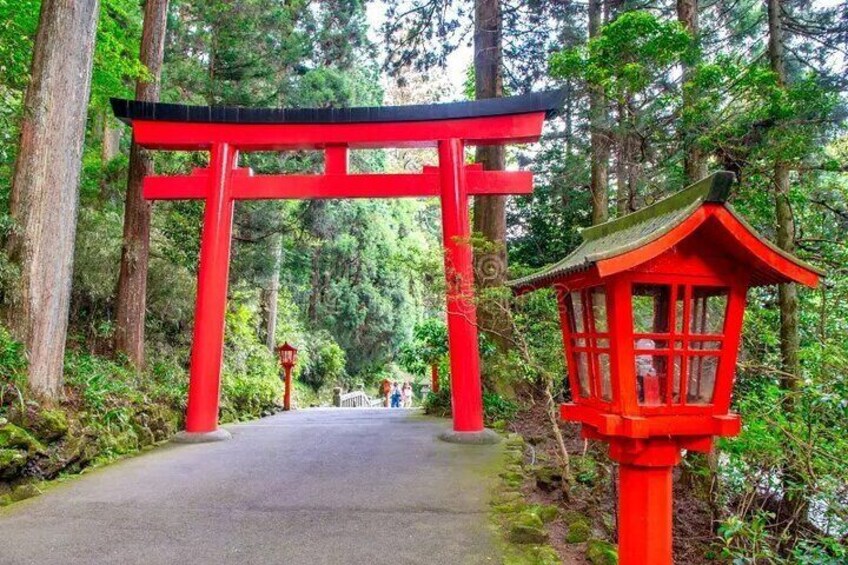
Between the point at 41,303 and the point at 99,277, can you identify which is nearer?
the point at 41,303

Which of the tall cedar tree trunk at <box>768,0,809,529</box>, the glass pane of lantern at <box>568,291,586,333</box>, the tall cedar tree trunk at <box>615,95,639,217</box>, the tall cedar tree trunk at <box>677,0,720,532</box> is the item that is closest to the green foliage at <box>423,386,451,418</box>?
the tall cedar tree trunk at <box>677,0,720,532</box>

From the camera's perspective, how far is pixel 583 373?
3484 millimetres

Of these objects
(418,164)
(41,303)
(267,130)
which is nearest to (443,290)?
(267,130)

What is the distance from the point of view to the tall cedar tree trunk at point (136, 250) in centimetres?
857

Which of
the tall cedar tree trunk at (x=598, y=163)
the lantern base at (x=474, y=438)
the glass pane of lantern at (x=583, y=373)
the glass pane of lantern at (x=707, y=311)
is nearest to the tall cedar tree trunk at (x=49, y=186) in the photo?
the lantern base at (x=474, y=438)

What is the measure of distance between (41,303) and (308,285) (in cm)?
1306

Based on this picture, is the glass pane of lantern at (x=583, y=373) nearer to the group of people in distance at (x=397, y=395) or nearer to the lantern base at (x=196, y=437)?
the lantern base at (x=196, y=437)

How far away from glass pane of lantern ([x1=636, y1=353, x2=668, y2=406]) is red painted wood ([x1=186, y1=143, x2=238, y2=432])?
604 cm

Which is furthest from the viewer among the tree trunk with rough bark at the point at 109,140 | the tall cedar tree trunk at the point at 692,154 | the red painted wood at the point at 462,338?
the tree trunk with rough bark at the point at 109,140

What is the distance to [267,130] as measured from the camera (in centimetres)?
796

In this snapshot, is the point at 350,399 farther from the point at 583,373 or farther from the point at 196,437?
the point at 583,373

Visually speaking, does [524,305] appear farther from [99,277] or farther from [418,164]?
[418,164]

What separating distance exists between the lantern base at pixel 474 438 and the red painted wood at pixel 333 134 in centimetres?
404

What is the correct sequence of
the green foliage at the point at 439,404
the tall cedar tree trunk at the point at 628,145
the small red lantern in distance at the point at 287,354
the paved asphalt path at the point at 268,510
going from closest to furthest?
the paved asphalt path at the point at 268,510 → the tall cedar tree trunk at the point at 628,145 → the green foliage at the point at 439,404 → the small red lantern in distance at the point at 287,354
